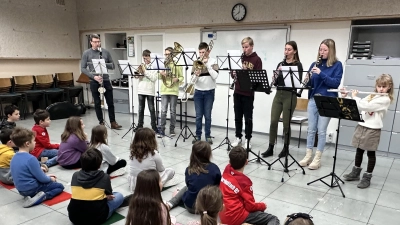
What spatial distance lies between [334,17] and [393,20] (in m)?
0.88

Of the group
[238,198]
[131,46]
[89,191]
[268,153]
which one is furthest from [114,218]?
[131,46]

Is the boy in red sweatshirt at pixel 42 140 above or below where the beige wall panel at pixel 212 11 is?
below

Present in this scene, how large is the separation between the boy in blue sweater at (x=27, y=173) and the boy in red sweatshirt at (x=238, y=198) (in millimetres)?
1883

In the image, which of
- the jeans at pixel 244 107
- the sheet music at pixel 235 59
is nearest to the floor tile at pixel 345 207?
the jeans at pixel 244 107

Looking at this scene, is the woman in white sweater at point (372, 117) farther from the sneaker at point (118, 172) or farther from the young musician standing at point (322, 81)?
the sneaker at point (118, 172)

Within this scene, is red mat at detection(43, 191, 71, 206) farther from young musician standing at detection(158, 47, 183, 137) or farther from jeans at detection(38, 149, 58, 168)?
young musician standing at detection(158, 47, 183, 137)

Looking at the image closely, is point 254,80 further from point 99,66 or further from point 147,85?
point 99,66

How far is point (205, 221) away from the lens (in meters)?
1.65

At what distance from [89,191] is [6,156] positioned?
56.8 inches

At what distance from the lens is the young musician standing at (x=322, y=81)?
3.64 metres

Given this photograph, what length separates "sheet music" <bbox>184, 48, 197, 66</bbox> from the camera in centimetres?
462

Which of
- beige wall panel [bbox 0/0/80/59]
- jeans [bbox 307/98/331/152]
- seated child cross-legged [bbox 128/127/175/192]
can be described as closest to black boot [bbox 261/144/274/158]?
jeans [bbox 307/98/331/152]

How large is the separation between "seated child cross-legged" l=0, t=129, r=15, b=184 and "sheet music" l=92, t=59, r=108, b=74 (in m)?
2.27

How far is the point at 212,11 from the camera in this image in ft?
19.8
